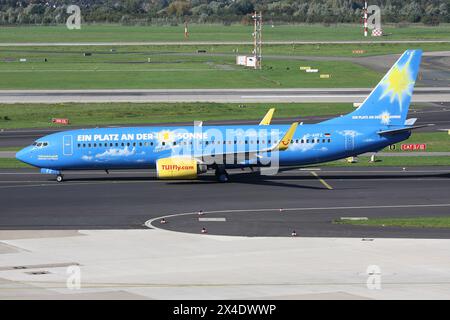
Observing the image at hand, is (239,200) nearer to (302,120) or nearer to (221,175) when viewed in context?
(221,175)

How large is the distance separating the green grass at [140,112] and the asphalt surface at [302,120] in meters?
2.99

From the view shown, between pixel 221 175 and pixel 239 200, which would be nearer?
pixel 239 200

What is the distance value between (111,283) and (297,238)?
1372 cm

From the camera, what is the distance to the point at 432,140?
95.1 m

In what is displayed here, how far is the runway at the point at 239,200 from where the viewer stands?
189 feet

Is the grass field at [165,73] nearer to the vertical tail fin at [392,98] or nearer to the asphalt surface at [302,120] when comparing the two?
the asphalt surface at [302,120]

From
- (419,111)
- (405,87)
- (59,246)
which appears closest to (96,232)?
(59,246)

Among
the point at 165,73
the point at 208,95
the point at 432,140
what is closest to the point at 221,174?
the point at 432,140

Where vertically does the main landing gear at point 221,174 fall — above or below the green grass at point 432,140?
above

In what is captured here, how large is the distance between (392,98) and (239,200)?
15654 millimetres

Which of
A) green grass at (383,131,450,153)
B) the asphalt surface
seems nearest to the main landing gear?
green grass at (383,131,450,153)

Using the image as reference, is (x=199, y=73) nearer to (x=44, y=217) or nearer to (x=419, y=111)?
(x=419, y=111)

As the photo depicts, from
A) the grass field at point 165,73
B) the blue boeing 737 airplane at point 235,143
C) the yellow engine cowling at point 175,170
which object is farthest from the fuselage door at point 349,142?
the grass field at point 165,73

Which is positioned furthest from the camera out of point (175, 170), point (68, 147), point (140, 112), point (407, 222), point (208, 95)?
point (208, 95)
